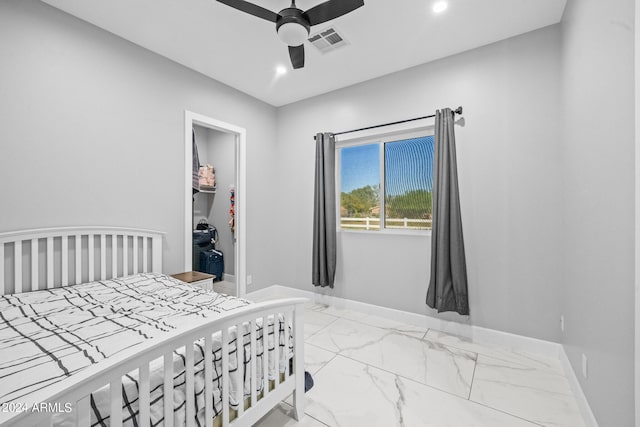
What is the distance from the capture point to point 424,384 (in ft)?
6.19

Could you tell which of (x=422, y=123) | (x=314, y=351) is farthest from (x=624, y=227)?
(x=314, y=351)

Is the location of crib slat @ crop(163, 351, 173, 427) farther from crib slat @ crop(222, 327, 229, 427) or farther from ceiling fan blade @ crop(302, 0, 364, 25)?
ceiling fan blade @ crop(302, 0, 364, 25)

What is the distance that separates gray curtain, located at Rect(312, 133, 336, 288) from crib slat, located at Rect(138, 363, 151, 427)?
2.48 meters

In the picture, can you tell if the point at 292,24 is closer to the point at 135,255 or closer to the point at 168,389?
the point at 168,389

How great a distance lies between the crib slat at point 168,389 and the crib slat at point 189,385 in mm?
58

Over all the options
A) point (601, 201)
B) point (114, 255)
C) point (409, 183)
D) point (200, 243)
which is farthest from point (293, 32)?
point (200, 243)

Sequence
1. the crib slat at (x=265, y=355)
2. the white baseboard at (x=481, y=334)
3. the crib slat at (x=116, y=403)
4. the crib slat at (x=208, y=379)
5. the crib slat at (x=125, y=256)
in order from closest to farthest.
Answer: the crib slat at (x=116, y=403), the crib slat at (x=208, y=379), the crib slat at (x=265, y=355), the white baseboard at (x=481, y=334), the crib slat at (x=125, y=256)

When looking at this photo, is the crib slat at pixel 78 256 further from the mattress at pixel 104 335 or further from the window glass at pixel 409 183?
the window glass at pixel 409 183

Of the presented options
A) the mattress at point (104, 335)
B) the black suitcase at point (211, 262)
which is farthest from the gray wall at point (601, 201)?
the black suitcase at point (211, 262)

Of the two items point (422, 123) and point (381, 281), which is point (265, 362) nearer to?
point (381, 281)

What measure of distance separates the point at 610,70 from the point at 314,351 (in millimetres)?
2551

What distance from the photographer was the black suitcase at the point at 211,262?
440cm

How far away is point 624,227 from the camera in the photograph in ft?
3.73

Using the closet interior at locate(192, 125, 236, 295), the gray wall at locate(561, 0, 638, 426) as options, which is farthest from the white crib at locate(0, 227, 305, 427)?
the closet interior at locate(192, 125, 236, 295)
